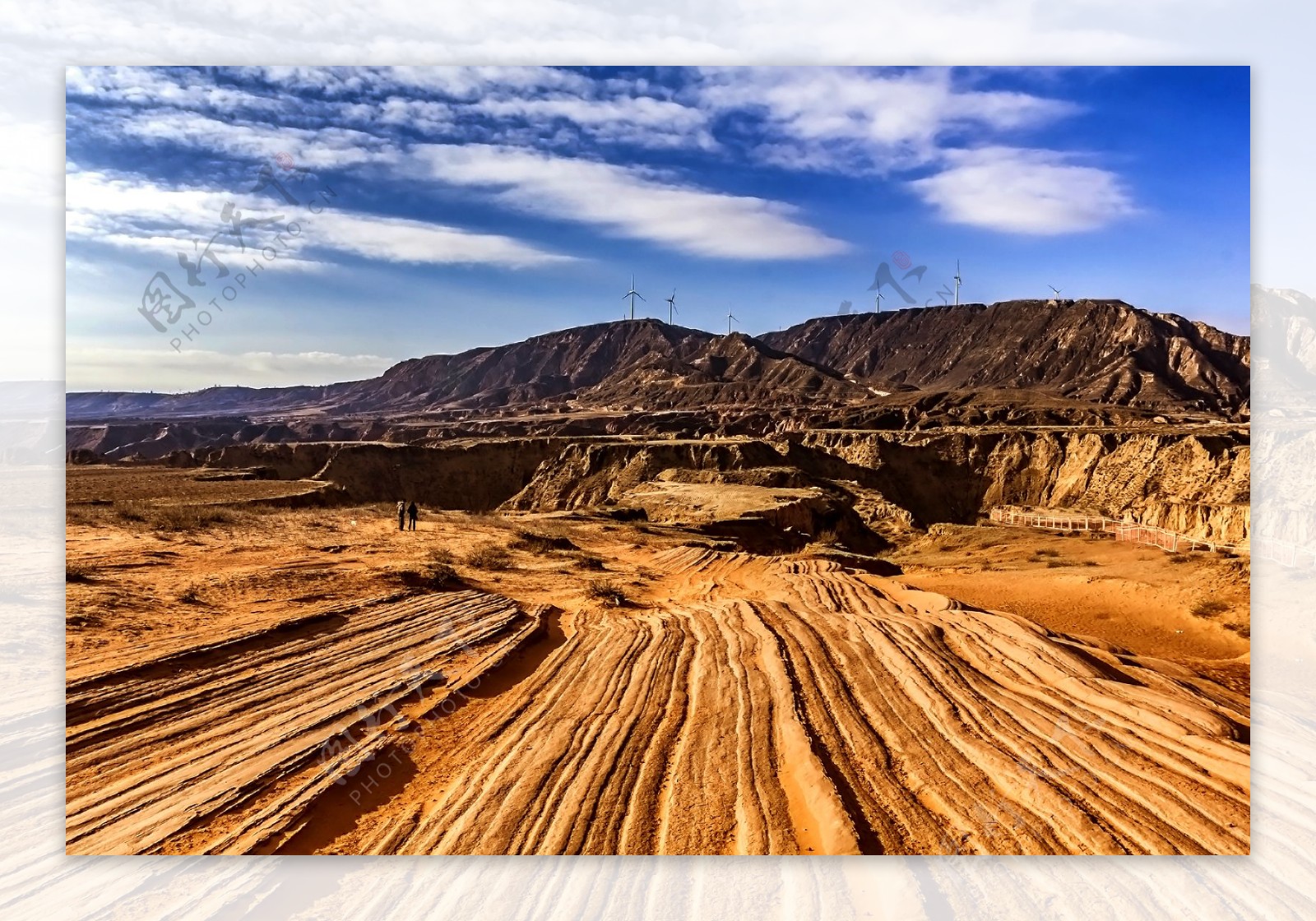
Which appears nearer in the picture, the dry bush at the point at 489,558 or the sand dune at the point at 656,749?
the sand dune at the point at 656,749

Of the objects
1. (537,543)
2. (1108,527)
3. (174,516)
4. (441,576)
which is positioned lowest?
(1108,527)

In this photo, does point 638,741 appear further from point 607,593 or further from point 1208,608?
point 1208,608

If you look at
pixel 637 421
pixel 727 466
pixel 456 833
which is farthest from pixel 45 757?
pixel 637 421

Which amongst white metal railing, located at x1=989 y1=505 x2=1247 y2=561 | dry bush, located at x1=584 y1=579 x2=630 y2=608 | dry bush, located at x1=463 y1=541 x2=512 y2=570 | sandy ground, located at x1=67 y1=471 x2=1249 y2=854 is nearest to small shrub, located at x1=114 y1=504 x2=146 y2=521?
sandy ground, located at x1=67 y1=471 x2=1249 y2=854

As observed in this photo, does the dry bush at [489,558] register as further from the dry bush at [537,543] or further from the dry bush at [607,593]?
the dry bush at [607,593]

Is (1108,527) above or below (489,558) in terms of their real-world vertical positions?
below

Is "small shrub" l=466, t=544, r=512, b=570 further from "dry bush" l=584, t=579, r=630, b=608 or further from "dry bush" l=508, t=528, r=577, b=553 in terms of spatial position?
"dry bush" l=584, t=579, r=630, b=608

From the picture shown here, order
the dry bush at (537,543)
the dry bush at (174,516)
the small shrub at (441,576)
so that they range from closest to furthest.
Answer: the small shrub at (441,576), the dry bush at (174,516), the dry bush at (537,543)

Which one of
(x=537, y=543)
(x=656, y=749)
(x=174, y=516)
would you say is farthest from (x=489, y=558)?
(x=656, y=749)

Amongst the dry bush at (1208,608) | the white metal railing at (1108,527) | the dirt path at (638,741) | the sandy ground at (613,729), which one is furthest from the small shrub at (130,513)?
the white metal railing at (1108,527)
